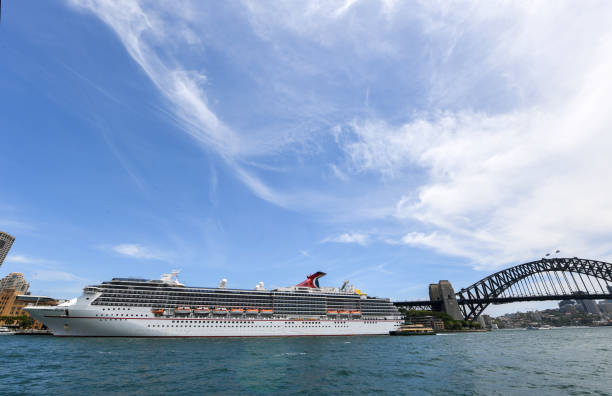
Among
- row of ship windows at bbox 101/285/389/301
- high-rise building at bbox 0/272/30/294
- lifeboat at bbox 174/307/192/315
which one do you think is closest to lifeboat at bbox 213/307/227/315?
row of ship windows at bbox 101/285/389/301

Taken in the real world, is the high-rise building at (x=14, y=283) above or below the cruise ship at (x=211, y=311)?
above

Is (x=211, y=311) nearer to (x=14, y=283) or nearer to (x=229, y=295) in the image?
(x=229, y=295)

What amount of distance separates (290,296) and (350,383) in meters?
54.9

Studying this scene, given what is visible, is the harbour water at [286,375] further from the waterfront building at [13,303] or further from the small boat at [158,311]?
the waterfront building at [13,303]

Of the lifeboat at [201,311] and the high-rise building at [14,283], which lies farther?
the high-rise building at [14,283]

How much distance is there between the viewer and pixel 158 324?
5597 centimetres

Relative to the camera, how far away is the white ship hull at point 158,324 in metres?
51.6

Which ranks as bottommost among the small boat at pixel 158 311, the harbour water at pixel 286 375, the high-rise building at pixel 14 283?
the harbour water at pixel 286 375

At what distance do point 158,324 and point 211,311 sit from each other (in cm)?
1074

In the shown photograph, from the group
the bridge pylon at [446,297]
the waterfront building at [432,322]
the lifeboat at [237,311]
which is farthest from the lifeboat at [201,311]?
the bridge pylon at [446,297]

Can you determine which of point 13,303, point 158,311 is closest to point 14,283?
point 13,303

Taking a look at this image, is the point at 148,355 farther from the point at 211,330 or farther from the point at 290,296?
the point at 290,296

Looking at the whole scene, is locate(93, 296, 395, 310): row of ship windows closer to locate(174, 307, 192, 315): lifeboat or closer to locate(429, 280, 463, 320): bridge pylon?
locate(174, 307, 192, 315): lifeboat

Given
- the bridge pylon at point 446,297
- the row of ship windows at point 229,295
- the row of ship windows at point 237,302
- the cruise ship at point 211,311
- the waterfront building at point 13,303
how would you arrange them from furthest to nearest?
the bridge pylon at point 446,297, the waterfront building at point 13,303, the row of ship windows at point 229,295, the row of ship windows at point 237,302, the cruise ship at point 211,311
